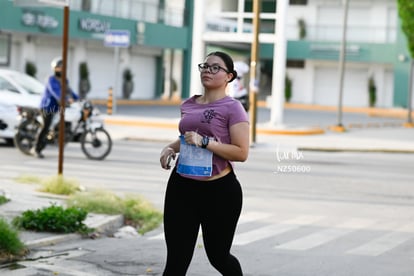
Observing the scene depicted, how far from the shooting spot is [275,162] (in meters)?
21.4

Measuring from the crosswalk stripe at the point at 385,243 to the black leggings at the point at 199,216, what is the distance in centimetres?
376

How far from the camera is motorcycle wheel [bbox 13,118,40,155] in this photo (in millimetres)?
Answer: 19927

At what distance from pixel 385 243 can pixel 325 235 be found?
2.62 ft

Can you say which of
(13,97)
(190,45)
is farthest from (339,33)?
(13,97)

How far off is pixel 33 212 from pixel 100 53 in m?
37.8

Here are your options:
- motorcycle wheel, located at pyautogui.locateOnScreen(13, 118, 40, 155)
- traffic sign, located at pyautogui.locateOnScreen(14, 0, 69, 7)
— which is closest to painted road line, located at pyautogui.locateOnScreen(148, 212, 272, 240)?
traffic sign, located at pyautogui.locateOnScreen(14, 0, 69, 7)

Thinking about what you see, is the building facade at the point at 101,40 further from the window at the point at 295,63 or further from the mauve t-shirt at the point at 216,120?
the mauve t-shirt at the point at 216,120

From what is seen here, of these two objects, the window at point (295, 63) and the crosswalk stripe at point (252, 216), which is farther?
the window at point (295, 63)

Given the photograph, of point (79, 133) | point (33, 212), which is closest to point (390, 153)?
point (79, 133)

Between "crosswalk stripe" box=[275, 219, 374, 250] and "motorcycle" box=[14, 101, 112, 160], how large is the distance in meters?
8.15

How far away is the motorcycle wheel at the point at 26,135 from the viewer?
1993 cm

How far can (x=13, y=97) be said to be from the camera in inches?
866

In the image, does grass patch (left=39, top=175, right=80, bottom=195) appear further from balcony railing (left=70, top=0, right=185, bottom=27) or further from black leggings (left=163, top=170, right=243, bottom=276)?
balcony railing (left=70, top=0, right=185, bottom=27)

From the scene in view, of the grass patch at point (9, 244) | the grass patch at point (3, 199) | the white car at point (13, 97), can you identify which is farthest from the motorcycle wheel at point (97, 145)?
the grass patch at point (9, 244)
